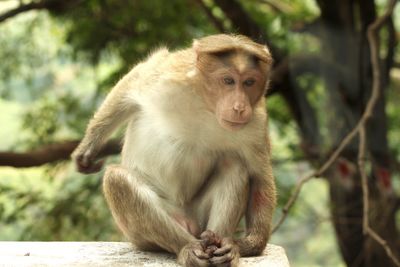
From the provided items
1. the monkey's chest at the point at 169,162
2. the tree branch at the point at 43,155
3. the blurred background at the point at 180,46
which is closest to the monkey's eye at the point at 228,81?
the monkey's chest at the point at 169,162

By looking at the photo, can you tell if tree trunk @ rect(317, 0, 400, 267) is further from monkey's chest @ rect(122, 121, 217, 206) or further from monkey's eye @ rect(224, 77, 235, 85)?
monkey's eye @ rect(224, 77, 235, 85)

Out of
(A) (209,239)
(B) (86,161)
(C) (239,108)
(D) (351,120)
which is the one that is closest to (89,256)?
(B) (86,161)

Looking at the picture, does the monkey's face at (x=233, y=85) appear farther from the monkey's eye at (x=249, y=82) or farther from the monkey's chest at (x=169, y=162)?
the monkey's chest at (x=169, y=162)

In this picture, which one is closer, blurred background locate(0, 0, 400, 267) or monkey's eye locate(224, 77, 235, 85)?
monkey's eye locate(224, 77, 235, 85)

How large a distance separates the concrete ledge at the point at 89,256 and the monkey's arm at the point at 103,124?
19.5 inches

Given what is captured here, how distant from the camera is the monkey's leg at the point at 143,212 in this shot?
434cm

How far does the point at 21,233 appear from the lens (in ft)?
27.8

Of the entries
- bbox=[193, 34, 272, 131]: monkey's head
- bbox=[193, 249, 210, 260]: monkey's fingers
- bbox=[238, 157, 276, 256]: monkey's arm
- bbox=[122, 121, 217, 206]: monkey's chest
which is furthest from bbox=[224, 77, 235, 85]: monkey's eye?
bbox=[193, 249, 210, 260]: monkey's fingers

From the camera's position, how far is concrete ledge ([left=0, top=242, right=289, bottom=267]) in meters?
4.38

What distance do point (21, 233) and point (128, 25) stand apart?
2482 mm

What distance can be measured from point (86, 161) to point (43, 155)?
99.2 inches

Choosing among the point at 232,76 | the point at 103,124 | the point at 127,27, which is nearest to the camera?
the point at 232,76

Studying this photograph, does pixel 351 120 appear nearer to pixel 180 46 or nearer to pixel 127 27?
pixel 180 46

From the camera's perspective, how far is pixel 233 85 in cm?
418
